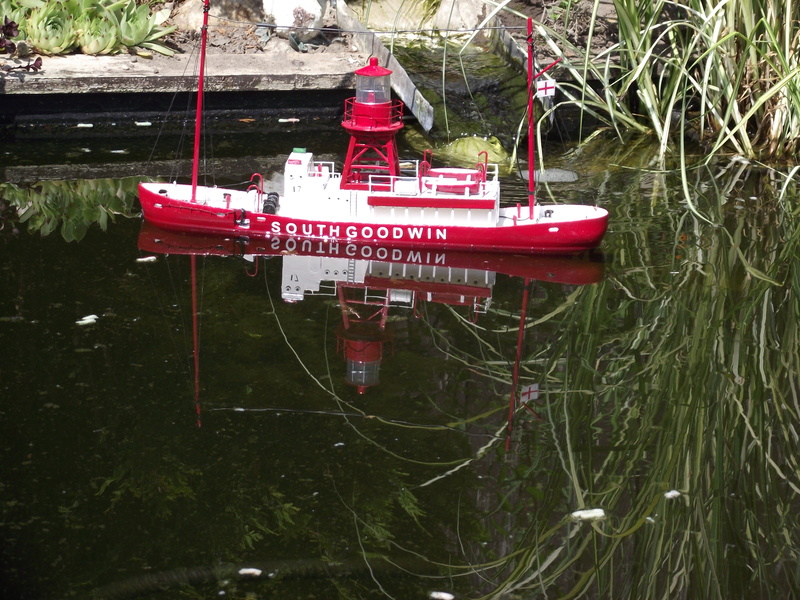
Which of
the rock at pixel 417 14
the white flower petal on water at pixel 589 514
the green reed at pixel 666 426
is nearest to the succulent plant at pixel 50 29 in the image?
the rock at pixel 417 14

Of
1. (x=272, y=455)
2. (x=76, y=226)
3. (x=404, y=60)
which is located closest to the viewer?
(x=272, y=455)

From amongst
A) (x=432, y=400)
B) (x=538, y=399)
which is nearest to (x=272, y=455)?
(x=432, y=400)

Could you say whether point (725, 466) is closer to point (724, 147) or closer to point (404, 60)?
point (724, 147)

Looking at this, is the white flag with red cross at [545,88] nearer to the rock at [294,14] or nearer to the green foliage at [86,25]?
the rock at [294,14]

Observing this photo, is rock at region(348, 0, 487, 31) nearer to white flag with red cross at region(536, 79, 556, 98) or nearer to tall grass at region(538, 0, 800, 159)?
tall grass at region(538, 0, 800, 159)

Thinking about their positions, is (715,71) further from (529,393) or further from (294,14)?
(529,393)

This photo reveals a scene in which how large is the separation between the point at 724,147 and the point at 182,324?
724 centimetres

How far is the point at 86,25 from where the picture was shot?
525 inches

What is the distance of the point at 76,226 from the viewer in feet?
33.1

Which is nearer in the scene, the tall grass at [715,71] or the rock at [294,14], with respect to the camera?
the tall grass at [715,71]

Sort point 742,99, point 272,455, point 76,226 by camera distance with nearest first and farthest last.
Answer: point 272,455 → point 76,226 → point 742,99

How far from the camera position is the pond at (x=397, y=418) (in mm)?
5926

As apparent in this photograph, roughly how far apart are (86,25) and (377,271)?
5994 mm

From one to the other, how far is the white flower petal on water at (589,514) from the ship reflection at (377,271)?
7.96 feet
